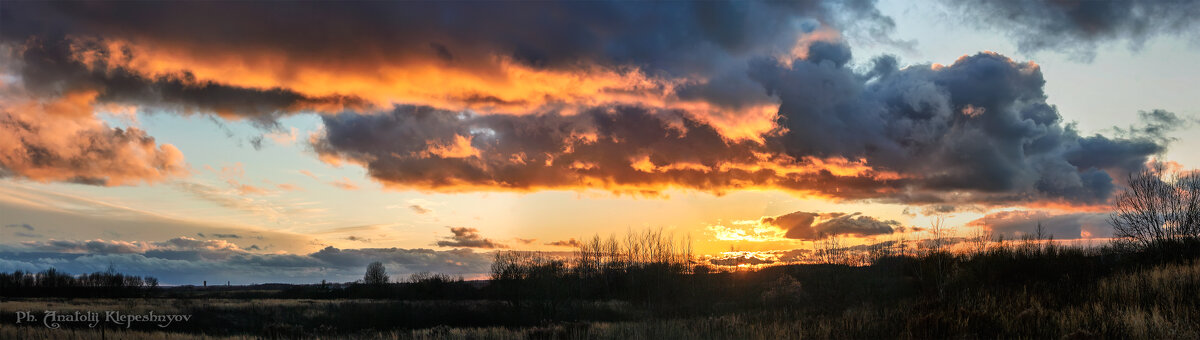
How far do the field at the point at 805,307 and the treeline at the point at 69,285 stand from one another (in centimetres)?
4669

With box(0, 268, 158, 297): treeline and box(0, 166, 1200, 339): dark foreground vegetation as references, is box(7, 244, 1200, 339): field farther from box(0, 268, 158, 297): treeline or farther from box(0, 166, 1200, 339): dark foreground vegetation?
Result: box(0, 268, 158, 297): treeline

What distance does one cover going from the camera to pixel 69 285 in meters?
126

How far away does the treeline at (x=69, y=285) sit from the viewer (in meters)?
114

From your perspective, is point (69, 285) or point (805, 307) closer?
point (805, 307)

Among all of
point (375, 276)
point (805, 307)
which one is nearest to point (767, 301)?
point (805, 307)

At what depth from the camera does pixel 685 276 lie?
88.0 meters

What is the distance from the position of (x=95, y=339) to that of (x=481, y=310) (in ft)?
127

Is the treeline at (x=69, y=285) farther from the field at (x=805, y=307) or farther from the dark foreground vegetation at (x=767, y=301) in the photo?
the field at (x=805, y=307)

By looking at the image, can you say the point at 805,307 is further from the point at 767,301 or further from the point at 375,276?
the point at 375,276

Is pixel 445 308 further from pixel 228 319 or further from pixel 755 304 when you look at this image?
pixel 755 304

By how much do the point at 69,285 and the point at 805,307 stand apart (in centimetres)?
14116

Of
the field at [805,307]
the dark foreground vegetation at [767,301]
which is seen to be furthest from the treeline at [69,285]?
the field at [805,307]

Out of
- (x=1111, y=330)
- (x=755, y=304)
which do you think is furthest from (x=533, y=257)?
(x=1111, y=330)

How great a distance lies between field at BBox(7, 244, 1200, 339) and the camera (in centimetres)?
Answer: 1903
